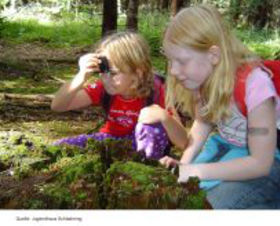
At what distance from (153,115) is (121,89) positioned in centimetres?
27

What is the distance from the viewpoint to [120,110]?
286 cm

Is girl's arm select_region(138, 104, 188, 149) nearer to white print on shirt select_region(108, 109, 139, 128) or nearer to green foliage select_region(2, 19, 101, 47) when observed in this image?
white print on shirt select_region(108, 109, 139, 128)

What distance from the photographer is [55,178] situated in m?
1.89

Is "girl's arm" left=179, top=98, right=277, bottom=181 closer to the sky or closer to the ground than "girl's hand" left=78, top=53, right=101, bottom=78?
closer to the ground

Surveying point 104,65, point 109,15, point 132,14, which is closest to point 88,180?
point 104,65

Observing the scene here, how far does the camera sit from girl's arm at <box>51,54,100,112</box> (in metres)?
2.55

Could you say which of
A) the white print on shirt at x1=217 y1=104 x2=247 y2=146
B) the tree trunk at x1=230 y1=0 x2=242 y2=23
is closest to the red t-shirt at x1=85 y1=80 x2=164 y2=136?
the white print on shirt at x1=217 y1=104 x2=247 y2=146

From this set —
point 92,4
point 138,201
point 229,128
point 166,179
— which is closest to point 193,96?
point 229,128

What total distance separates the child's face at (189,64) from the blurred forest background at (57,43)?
0.57m

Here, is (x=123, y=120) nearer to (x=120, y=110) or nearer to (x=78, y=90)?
(x=120, y=110)

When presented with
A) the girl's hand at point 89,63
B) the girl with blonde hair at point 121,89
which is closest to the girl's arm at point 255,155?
the girl with blonde hair at point 121,89

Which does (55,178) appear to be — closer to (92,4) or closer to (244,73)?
(244,73)

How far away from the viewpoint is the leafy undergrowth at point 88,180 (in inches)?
68.4
